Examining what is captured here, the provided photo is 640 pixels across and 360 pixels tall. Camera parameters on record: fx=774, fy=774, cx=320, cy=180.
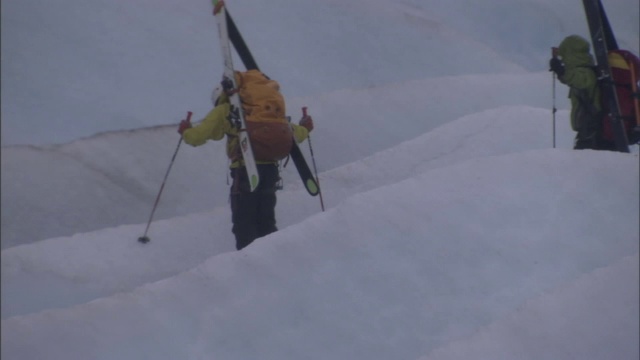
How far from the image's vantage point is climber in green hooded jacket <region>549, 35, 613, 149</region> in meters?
4.19

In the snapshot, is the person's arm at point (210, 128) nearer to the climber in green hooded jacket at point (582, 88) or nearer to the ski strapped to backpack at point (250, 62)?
the ski strapped to backpack at point (250, 62)

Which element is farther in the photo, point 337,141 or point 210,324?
point 337,141

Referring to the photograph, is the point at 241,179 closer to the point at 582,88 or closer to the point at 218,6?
the point at 218,6

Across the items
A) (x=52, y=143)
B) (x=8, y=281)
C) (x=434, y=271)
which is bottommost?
(x=434, y=271)

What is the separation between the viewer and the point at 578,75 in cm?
419

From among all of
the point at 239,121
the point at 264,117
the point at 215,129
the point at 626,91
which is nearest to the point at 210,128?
the point at 215,129

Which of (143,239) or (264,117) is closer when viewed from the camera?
(264,117)

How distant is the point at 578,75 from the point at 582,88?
0.25 feet

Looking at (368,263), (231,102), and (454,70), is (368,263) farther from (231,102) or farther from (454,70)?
(454,70)

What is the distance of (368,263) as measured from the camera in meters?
3.24

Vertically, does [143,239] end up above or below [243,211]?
below

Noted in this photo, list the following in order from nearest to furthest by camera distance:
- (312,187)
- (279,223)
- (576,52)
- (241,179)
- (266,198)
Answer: (241,179)
(266,198)
(312,187)
(279,223)
(576,52)

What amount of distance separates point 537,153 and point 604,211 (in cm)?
44

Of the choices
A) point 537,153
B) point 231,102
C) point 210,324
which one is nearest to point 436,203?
point 537,153
